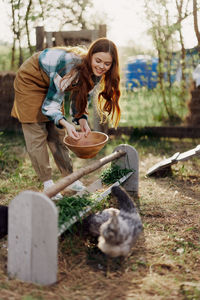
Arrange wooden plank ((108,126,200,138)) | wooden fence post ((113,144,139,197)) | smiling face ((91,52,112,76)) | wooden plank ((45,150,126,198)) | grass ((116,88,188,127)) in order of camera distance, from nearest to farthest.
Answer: wooden plank ((45,150,126,198)), smiling face ((91,52,112,76)), wooden fence post ((113,144,139,197)), wooden plank ((108,126,200,138)), grass ((116,88,188,127))

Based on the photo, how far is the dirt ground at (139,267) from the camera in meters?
2.07

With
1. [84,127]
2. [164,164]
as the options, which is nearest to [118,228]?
[84,127]

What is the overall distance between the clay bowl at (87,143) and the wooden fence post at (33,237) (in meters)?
1.02

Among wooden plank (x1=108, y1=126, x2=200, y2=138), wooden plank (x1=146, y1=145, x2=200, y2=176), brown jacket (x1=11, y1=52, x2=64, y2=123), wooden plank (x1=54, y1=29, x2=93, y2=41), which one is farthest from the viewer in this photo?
wooden plank (x1=108, y1=126, x2=200, y2=138)

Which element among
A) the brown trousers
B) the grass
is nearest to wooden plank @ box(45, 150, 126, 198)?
the brown trousers

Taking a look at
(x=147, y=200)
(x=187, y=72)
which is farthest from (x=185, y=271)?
(x=187, y=72)

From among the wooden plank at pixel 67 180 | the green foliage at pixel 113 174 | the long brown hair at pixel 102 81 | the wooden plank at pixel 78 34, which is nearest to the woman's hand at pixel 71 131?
the wooden plank at pixel 67 180

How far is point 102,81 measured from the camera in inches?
131

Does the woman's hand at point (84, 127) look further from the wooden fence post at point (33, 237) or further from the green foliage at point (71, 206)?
the wooden fence post at point (33, 237)

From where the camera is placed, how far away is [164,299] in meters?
2.03

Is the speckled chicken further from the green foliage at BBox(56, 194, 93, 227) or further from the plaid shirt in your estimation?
the plaid shirt

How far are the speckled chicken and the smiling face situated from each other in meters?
1.01

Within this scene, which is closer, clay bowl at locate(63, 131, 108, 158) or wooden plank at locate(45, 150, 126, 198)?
wooden plank at locate(45, 150, 126, 198)

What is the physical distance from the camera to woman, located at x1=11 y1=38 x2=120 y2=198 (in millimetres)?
3025
